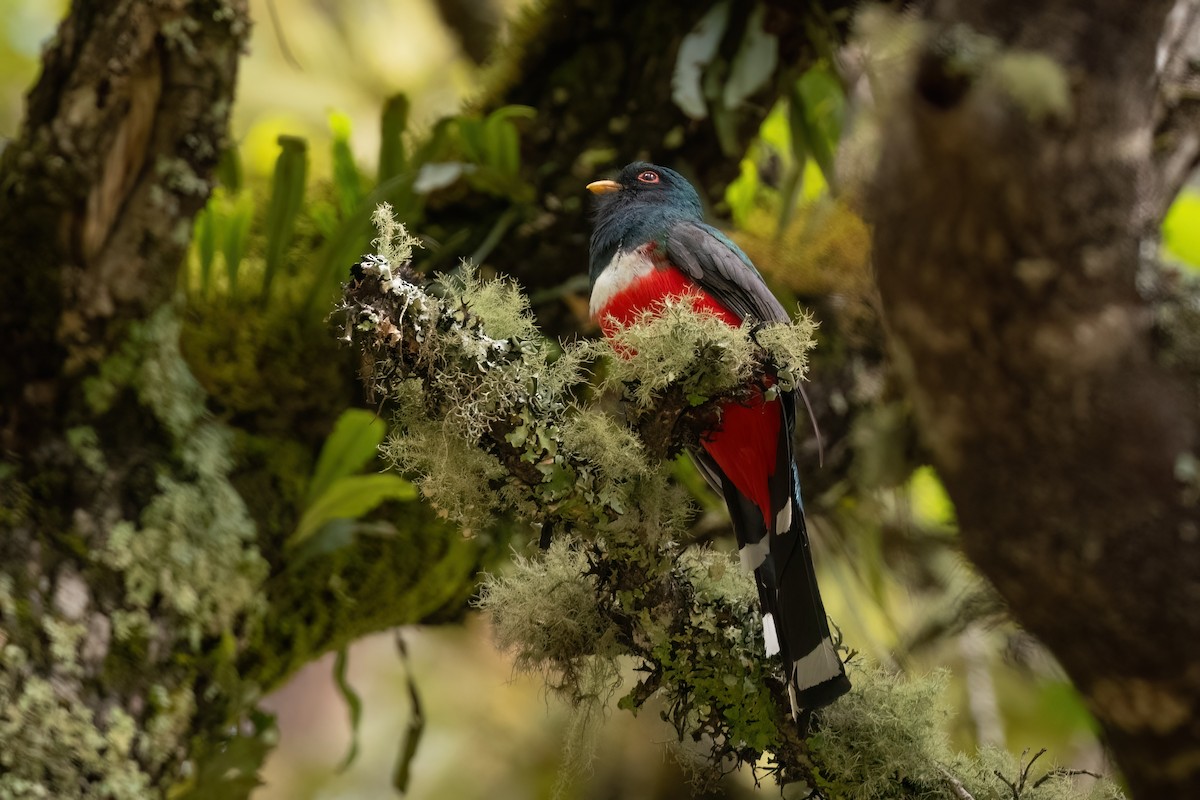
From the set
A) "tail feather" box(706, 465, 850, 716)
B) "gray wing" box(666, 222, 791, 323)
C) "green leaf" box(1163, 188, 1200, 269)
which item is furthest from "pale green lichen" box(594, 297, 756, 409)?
"green leaf" box(1163, 188, 1200, 269)

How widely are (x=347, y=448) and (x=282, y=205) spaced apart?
83 cm

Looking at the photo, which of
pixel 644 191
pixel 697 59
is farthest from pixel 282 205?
pixel 697 59

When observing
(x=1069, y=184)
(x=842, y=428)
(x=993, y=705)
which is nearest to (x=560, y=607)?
(x=1069, y=184)

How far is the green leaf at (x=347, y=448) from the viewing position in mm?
2951

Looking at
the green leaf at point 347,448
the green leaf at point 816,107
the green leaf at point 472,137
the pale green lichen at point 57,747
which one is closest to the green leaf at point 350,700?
the green leaf at point 347,448

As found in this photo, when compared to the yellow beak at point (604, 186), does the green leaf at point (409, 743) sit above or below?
below

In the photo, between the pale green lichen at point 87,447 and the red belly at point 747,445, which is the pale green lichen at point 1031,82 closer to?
the red belly at point 747,445

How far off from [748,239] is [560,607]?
7.77ft

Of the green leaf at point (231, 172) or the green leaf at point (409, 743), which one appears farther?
the green leaf at point (231, 172)

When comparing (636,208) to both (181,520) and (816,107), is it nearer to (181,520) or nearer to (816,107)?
(816,107)

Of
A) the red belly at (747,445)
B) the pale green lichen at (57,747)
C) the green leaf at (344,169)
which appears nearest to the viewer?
the pale green lichen at (57,747)

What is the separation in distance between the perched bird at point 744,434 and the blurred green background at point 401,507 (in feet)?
1.06

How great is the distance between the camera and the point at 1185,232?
13.8 feet

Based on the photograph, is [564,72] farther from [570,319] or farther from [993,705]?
[993,705]
